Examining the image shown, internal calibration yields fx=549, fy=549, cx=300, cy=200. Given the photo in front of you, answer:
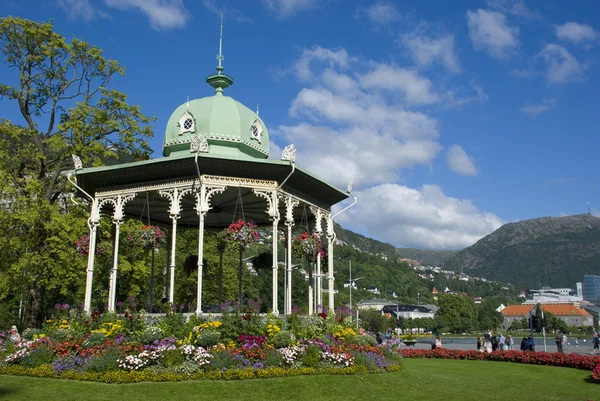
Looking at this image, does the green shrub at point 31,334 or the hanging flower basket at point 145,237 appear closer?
the green shrub at point 31,334

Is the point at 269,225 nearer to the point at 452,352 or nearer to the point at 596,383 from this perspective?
the point at 452,352

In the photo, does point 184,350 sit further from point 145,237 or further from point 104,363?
point 145,237

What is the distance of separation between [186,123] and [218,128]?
5.22ft

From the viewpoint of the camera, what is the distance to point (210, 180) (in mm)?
21188

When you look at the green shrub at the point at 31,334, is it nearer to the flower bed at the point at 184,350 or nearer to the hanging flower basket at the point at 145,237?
the flower bed at the point at 184,350

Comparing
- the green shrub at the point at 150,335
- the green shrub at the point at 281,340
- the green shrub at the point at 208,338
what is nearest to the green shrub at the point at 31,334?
the green shrub at the point at 150,335

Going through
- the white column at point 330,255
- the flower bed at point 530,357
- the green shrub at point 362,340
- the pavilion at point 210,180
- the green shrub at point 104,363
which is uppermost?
the pavilion at point 210,180

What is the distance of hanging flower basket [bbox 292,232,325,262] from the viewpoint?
74.6 ft

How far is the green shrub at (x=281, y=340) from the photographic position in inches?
728

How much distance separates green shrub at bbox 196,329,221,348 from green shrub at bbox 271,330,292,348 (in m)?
1.92

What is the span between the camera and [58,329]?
65.2 ft

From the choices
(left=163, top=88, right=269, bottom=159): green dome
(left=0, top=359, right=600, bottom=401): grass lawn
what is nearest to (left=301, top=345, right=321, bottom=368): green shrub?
(left=0, top=359, right=600, bottom=401): grass lawn

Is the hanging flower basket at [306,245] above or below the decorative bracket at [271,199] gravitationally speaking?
below

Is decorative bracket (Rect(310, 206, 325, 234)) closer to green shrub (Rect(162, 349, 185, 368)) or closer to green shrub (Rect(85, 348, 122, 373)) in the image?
green shrub (Rect(162, 349, 185, 368))
